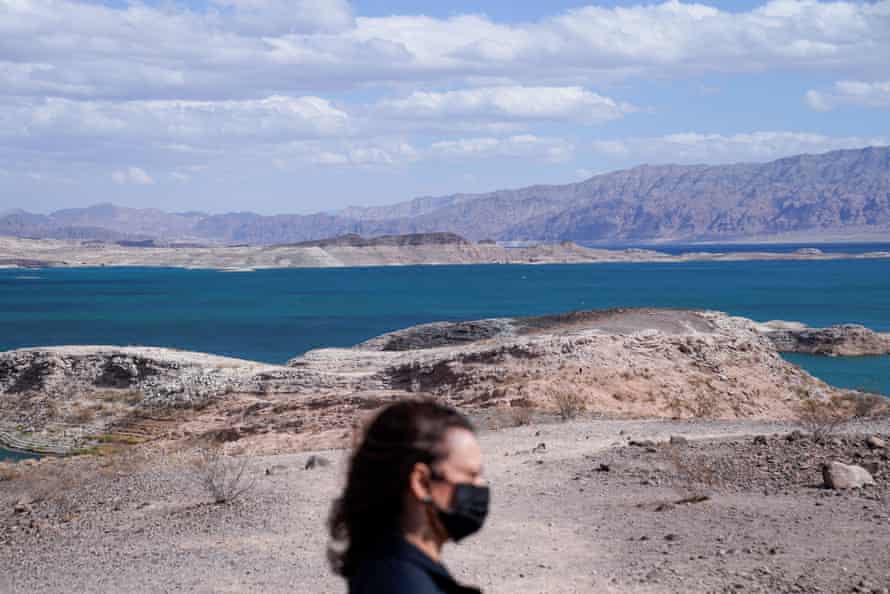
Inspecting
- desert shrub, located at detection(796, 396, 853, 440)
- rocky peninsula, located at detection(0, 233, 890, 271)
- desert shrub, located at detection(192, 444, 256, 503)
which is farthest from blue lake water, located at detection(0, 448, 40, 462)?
rocky peninsula, located at detection(0, 233, 890, 271)

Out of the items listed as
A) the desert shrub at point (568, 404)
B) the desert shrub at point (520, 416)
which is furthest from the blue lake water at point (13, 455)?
the desert shrub at point (568, 404)

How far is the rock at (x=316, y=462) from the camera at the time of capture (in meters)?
14.2

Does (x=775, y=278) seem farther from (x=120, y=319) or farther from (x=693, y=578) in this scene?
(x=693, y=578)

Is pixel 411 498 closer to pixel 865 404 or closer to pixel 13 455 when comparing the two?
pixel 865 404

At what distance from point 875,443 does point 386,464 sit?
35.4 feet

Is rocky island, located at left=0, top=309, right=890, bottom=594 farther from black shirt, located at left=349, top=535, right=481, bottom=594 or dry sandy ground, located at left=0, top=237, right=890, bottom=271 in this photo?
dry sandy ground, located at left=0, top=237, right=890, bottom=271

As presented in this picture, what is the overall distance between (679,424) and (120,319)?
201ft

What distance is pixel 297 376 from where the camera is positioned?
1048 inches

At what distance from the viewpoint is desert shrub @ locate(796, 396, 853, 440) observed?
13525 millimetres

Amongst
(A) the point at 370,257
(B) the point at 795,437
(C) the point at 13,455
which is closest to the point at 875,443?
(B) the point at 795,437

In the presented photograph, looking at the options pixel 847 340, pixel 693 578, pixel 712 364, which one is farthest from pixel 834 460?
pixel 847 340

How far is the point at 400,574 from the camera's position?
2.46m

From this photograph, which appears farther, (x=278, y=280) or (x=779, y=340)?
(x=278, y=280)

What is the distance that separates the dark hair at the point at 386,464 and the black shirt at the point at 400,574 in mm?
A: 51
